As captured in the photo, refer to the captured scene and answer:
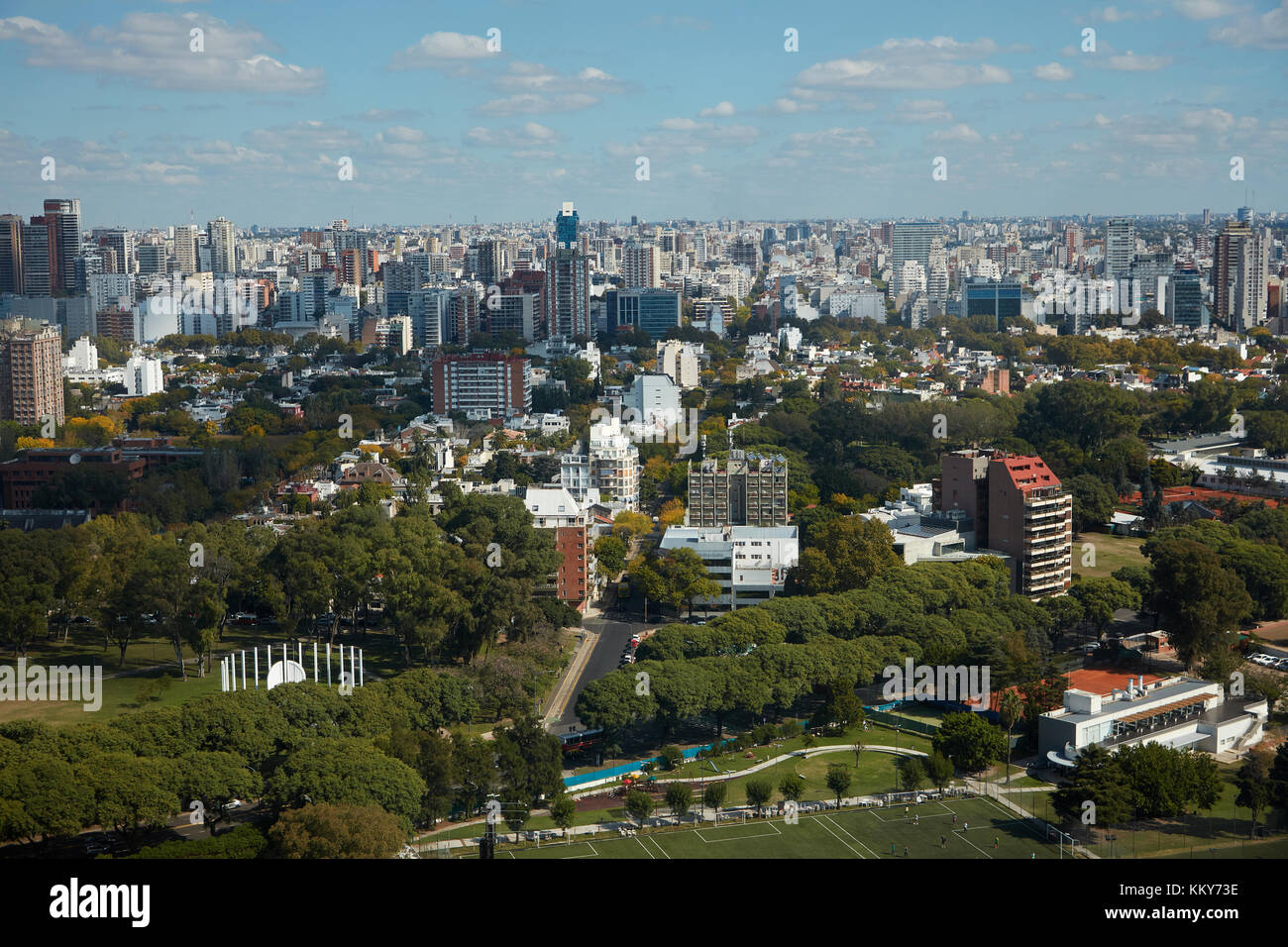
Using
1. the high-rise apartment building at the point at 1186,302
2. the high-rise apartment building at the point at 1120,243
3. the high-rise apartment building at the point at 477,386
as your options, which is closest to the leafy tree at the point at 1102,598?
the high-rise apartment building at the point at 477,386

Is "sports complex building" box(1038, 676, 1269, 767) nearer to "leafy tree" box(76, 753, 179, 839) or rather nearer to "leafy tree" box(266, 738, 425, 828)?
"leafy tree" box(266, 738, 425, 828)

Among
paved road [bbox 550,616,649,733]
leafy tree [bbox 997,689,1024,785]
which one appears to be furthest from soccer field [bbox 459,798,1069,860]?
paved road [bbox 550,616,649,733]

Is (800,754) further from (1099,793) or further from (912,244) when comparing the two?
(912,244)

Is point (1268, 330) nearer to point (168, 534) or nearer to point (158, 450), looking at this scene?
point (158, 450)

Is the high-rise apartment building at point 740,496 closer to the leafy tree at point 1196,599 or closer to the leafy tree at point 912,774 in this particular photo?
the leafy tree at point 1196,599

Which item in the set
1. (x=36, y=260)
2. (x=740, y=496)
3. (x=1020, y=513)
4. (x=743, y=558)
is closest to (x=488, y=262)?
(x=36, y=260)

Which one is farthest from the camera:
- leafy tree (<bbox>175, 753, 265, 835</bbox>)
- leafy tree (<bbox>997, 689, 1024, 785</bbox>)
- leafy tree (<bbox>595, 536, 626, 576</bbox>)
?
leafy tree (<bbox>595, 536, 626, 576</bbox>)
